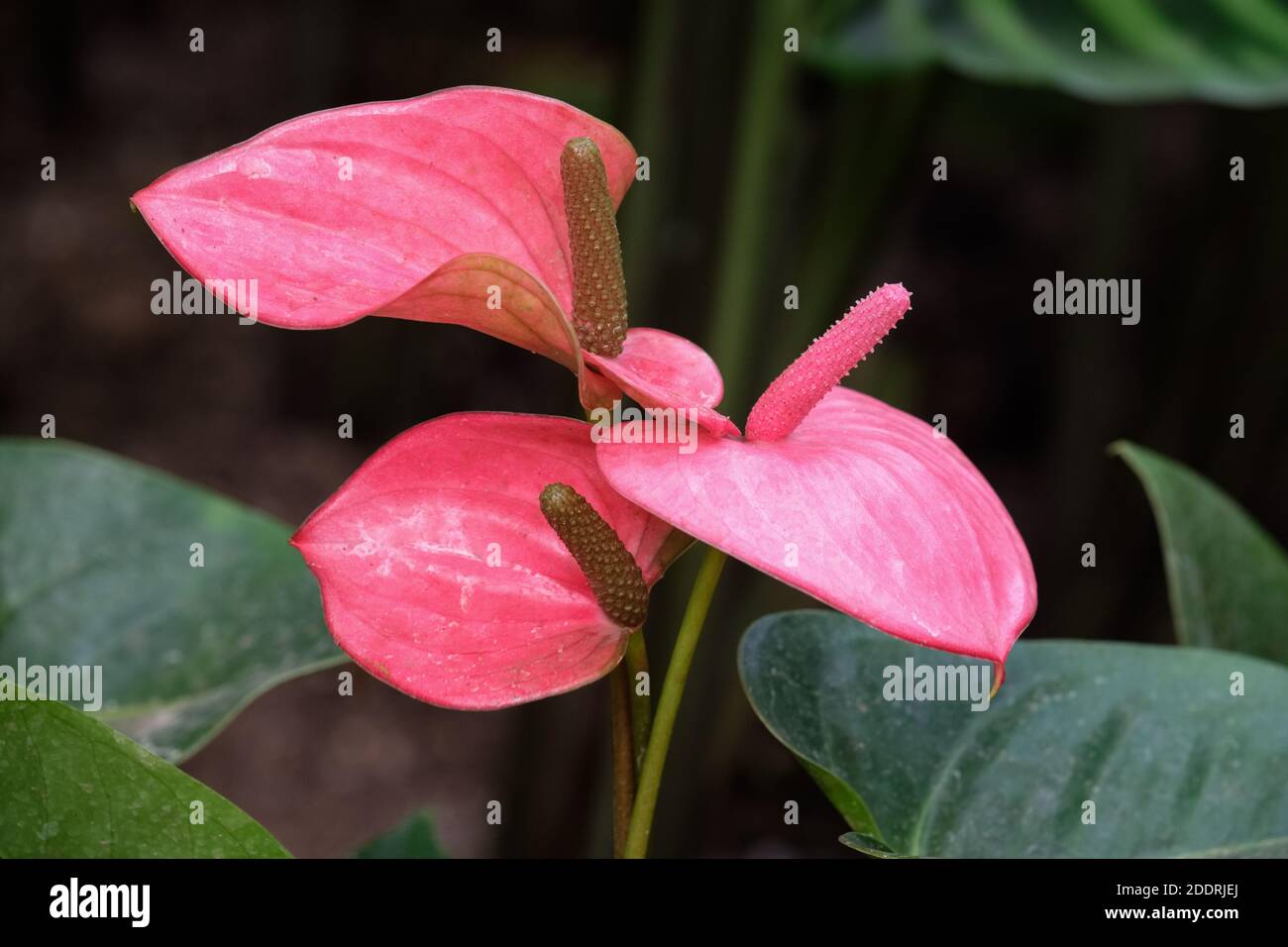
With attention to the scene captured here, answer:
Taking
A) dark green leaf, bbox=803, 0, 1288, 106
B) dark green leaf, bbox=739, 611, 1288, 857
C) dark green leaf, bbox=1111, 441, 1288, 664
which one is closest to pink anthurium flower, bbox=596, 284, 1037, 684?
dark green leaf, bbox=739, 611, 1288, 857

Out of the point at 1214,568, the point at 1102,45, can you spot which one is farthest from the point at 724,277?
the point at 1214,568

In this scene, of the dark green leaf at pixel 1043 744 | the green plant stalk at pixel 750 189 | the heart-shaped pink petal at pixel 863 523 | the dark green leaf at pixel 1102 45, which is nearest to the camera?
the heart-shaped pink petal at pixel 863 523

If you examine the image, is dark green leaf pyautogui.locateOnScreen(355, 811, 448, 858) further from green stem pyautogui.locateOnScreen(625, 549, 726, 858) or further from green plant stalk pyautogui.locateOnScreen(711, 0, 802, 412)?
green plant stalk pyautogui.locateOnScreen(711, 0, 802, 412)

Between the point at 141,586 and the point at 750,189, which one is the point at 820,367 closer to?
the point at 141,586

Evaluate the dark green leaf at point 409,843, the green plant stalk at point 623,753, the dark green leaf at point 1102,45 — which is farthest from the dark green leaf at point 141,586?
the dark green leaf at point 1102,45

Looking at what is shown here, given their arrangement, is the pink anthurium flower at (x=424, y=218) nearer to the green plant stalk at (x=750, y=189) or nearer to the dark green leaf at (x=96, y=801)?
the dark green leaf at (x=96, y=801)

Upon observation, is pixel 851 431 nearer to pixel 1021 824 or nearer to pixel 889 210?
pixel 1021 824
